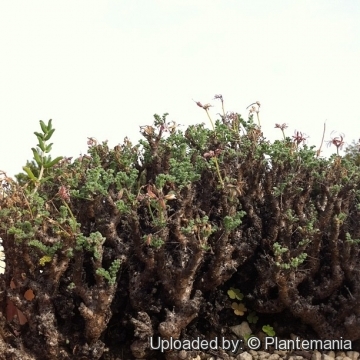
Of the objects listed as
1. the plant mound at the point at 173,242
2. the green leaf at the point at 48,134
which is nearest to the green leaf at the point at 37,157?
the plant mound at the point at 173,242

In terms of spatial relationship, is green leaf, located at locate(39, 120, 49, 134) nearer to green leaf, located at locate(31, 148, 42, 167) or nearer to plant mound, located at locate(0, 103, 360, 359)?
plant mound, located at locate(0, 103, 360, 359)

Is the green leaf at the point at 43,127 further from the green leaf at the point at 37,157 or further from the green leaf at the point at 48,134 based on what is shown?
the green leaf at the point at 37,157

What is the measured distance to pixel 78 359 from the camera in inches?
137

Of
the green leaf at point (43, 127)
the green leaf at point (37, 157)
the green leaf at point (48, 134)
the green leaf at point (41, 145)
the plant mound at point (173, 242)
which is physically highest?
the green leaf at point (43, 127)

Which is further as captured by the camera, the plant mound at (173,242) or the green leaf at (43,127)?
the green leaf at (43,127)

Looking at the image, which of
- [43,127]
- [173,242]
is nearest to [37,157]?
[43,127]

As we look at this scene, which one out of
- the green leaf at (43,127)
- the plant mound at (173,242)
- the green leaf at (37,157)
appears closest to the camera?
the plant mound at (173,242)

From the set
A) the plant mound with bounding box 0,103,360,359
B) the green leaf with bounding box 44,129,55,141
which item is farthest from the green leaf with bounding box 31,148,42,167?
Result: the green leaf with bounding box 44,129,55,141

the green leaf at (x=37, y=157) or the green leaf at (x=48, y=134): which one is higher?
the green leaf at (x=48, y=134)

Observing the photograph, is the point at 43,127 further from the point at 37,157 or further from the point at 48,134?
the point at 37,157

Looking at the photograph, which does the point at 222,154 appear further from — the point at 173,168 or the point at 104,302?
the point at 104,302

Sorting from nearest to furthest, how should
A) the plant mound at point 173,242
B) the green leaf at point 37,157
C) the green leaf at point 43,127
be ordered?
the plant mound at point 173,242 < the green leaf at point 37,157 < the green leaf at point 43,127

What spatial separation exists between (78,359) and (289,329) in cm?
143

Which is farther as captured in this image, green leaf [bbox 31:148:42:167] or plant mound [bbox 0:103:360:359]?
green leaf [bbox 31:148:42:167]
